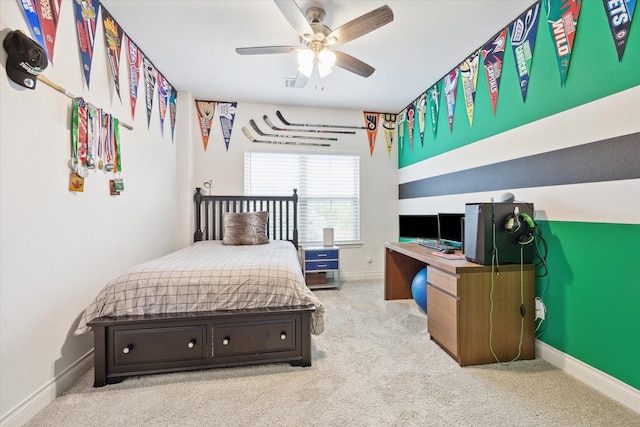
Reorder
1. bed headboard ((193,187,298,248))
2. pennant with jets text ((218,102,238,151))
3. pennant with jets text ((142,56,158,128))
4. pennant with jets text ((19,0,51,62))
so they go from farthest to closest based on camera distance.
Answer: pennant with jets text ((218,102,238,151)) < bed headboard ((193,187,298,248)) < pennant with jets text ((142,56,158,128)) < pennant with jets text ((19,0,51,62))

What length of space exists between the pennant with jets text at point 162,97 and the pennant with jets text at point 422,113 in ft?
10.3

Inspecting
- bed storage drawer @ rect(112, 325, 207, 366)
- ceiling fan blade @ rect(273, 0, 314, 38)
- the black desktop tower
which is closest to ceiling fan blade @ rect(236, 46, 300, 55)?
ceiling fan blade @ rect(273, 0, 314, 38)

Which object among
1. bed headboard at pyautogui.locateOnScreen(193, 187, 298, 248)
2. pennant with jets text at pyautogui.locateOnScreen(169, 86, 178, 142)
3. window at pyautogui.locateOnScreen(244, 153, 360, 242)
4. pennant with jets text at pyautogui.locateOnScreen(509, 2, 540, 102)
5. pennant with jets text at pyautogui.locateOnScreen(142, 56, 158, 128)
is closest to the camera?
pennant with jets text at pyautogui.locateOnScreen(509, 2, 540, 102)

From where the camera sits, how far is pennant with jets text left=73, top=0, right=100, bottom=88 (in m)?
1.82

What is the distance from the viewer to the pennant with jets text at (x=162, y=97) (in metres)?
3.07

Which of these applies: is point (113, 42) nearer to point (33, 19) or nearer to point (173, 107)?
point (33, 19)

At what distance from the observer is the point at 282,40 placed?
2434 millimetres

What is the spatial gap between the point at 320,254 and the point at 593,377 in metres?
2.65

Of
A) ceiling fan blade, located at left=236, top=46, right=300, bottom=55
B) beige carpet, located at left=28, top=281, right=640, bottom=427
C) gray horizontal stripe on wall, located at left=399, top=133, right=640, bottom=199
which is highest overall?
ceiling fan blade, located at left=236, top=46, right=300, bottom=55

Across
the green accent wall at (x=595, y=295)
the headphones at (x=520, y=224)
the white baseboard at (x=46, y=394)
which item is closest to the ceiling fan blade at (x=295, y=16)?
the headphones at (x=520, y=224)

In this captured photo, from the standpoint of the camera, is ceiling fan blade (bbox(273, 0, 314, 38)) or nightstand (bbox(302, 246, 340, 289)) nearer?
ceiling fan blade (bbox(273, 0, 314, 38))

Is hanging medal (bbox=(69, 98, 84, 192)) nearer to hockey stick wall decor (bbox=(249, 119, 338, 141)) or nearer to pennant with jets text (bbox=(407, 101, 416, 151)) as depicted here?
hockey stick wall decor (bbox=(249, 119, 338, 141))

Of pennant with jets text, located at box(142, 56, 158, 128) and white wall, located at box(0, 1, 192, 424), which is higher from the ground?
pennant with jets text, located at box(142, 56, 158, 128)

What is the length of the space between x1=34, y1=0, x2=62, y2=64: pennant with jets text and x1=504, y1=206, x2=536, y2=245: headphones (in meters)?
2.96
